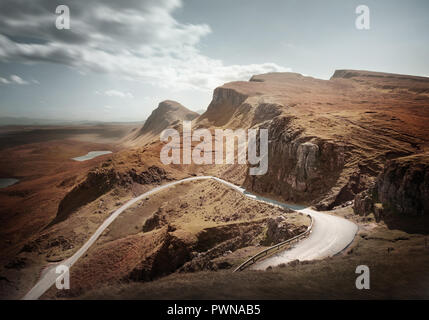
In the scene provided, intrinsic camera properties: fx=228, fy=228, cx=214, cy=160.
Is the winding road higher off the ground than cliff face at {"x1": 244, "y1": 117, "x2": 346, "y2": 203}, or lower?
lower

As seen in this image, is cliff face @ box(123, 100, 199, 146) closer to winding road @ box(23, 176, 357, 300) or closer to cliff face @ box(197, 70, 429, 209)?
cliff face @ box(197, 70, 429, 209)

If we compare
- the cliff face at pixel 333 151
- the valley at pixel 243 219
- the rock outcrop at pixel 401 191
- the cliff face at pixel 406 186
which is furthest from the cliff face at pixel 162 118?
the cliff face at pixel 406 186

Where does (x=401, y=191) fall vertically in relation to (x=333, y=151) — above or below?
below

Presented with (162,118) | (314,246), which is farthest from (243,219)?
(162,118)

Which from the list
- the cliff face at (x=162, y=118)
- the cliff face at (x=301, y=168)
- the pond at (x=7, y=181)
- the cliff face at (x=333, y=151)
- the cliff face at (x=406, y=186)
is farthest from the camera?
the cliff face at (x=162, y=118)

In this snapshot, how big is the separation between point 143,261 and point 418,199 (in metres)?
21.7

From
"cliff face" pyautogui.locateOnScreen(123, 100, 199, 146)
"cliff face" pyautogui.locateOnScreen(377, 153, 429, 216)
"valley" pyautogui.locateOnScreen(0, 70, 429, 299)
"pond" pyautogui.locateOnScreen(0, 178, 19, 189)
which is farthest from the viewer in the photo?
"cliff face" pyautogui.locateOnScreen(123, 100, 199, 146)

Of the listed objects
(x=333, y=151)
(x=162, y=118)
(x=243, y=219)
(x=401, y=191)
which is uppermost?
(x=162, y=118)

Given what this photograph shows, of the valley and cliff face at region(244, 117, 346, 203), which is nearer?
the valley

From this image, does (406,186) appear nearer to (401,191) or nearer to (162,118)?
(401,191)

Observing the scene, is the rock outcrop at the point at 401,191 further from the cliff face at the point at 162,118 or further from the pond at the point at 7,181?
the cliff face at the point at 162,118

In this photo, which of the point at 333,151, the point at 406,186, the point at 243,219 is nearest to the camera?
the point at 406,186

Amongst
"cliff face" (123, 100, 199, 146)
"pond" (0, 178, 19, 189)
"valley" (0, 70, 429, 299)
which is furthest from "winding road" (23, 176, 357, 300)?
"cliff face" (123, 100, 199, 146)

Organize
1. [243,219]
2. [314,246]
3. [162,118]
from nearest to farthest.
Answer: [314,246]
[243,219]
[162,118]
